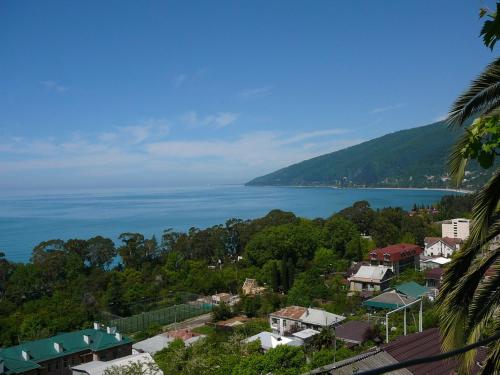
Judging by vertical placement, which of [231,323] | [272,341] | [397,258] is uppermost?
[272,341]

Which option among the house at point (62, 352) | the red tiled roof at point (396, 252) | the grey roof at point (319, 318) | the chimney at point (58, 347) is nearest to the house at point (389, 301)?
the grey roof at point (319, 318)

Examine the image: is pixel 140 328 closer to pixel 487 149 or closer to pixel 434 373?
pixel 434 373

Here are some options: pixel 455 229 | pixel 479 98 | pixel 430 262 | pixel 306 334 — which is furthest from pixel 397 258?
pixel 479 98

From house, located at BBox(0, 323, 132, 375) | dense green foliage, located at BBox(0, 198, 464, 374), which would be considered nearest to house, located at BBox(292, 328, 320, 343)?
dense green foliage, located at BBox(0, 198, 464, 374)

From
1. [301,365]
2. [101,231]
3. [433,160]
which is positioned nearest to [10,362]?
→ [301,365]

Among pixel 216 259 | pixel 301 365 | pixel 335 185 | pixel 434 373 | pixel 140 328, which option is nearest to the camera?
pixel 434 373

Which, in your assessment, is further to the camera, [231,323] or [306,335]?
[231,323]

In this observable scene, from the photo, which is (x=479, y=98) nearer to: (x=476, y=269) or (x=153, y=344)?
(x=476, y=269)
